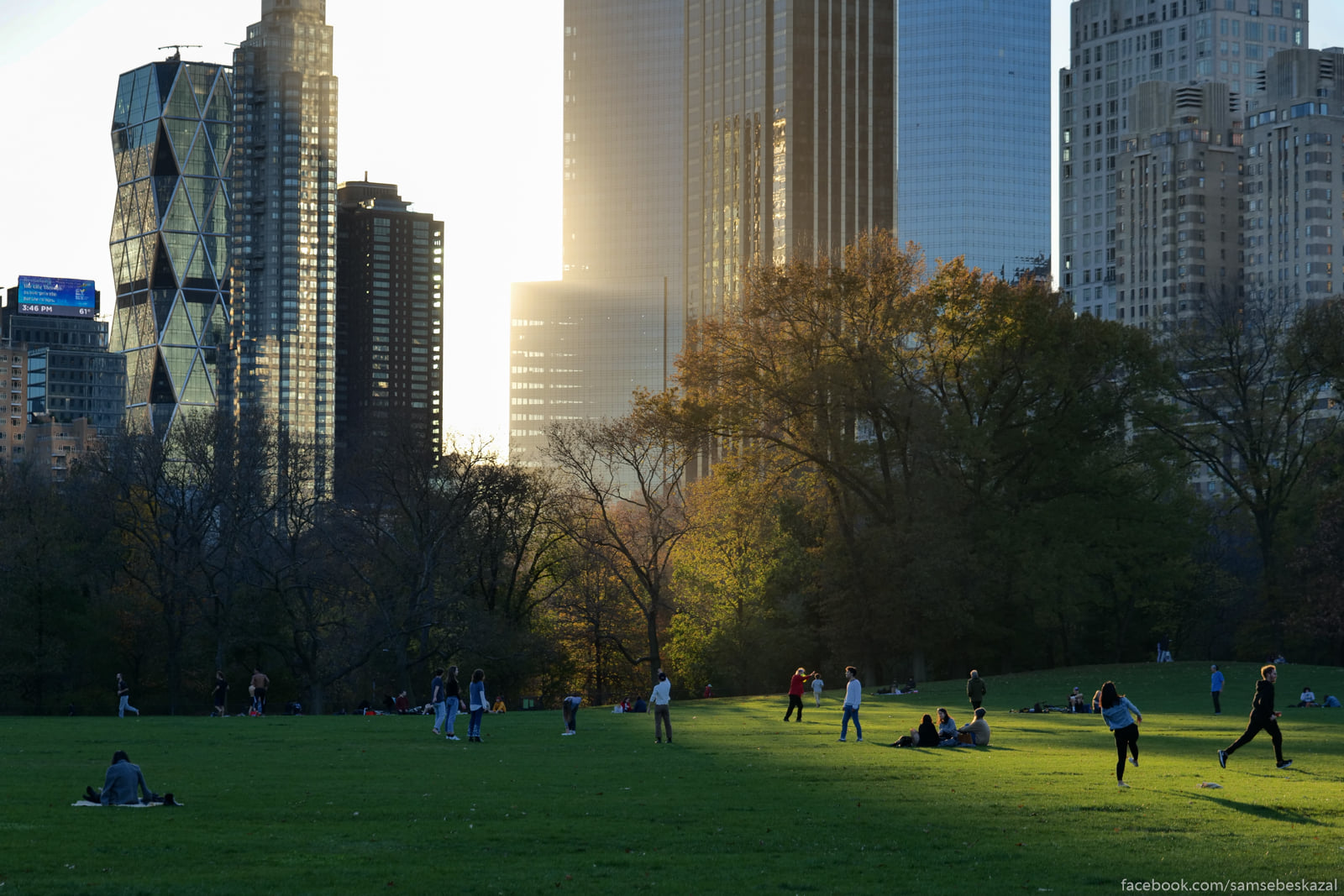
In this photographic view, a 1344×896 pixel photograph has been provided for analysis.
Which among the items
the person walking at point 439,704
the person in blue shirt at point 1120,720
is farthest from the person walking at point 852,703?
the person in blue shirt at point 1120,720

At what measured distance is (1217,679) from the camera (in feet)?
147

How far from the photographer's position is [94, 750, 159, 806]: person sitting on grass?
21516 millimetres

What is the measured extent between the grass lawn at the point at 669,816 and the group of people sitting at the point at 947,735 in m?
0.58

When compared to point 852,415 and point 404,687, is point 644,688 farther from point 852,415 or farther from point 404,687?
point 852,415

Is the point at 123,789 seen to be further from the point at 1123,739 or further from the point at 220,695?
the point at 220,695

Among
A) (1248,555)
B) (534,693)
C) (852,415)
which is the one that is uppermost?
(852,415)

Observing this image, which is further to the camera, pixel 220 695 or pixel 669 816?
pixel 220 695

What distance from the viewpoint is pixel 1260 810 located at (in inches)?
805

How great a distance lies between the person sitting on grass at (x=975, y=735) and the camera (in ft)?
A: 109

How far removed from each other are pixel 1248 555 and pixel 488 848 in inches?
3240

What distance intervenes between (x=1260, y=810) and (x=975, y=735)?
1287 cm

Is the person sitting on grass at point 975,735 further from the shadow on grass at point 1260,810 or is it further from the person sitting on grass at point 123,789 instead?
the person sitting on grass at point 123,789

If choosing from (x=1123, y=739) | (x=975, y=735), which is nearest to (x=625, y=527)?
(x=975, y=735)

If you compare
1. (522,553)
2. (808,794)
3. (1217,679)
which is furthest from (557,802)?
(522,553)
